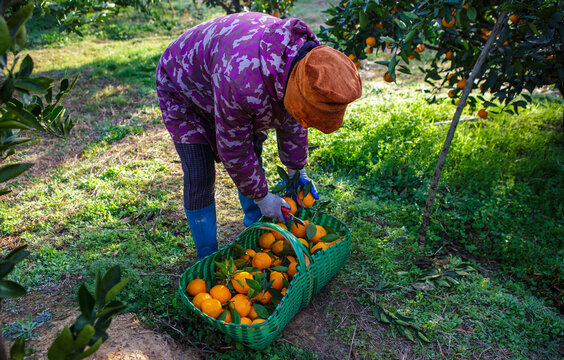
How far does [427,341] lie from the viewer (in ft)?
6.76

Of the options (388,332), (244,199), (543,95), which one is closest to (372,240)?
(388,332)

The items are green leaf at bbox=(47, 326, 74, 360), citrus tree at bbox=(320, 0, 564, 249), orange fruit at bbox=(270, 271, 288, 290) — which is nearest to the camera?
green leaf at bbox=(47, 326, 74, 360)

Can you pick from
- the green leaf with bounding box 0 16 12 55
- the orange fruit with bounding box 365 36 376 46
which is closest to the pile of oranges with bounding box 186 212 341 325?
the green leaf with bounding box 0 16 12 55

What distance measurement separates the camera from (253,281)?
1.82 m

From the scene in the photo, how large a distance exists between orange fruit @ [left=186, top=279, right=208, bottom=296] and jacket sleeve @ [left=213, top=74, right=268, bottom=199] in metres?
0.52

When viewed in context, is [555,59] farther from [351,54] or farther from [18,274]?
[18,274]

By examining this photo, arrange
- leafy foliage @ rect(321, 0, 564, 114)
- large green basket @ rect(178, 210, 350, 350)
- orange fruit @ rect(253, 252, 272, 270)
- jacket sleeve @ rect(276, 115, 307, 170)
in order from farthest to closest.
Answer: leafy foliage @ rect(321, 0, 564, 114), jacket sleeve @ rect(276, 115, 307, 170), orange fruit @ rect(253, 252, 272, 270), large green basket @ rect(178, 210, 350, 350)

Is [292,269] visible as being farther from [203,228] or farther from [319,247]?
[203,228]

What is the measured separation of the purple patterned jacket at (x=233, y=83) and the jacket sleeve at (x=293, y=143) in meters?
0.07

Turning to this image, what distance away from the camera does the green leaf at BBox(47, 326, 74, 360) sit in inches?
31.1

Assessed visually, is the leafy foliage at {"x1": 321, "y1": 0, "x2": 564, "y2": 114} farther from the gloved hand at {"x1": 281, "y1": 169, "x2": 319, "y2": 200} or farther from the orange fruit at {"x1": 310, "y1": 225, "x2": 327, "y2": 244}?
the orange fruit at {"x1": 310, "y1": 225, "x2": 327, "y2": 244}

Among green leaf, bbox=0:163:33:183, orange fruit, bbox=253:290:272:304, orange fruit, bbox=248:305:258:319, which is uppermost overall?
green leaf, bbox=0:163:33:183

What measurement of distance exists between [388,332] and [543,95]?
16.6 feet

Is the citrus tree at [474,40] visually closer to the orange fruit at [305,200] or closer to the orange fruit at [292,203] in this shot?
the orange fruit at [305,200]
